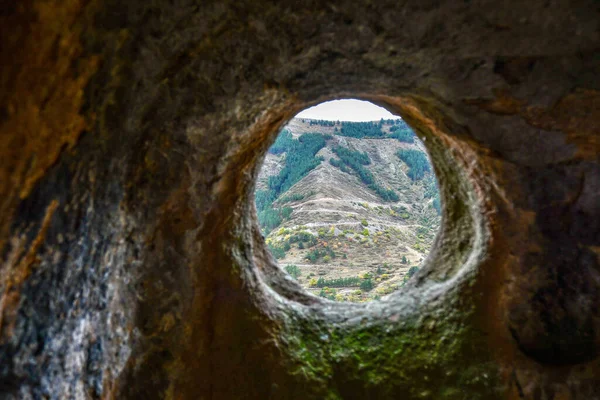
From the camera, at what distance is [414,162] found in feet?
41.0

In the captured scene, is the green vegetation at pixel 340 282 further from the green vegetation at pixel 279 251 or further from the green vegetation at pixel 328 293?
the green vegetation at pixel 279 251

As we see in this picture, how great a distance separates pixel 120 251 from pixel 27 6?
2.79 ft

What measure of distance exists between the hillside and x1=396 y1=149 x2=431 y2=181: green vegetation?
31 mm

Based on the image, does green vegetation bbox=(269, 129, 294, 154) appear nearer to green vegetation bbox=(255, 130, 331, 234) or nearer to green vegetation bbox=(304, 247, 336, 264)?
green vegetation bbox=(255, 130, 331, 234)

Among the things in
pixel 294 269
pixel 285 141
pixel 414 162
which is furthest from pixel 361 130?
pixel 294 269

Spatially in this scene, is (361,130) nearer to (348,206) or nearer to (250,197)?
(348,206)

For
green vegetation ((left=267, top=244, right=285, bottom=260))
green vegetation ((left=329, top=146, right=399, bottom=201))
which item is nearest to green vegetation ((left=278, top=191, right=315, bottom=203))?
green vegetation ((left=329, top=146, right=399, bottom=201))

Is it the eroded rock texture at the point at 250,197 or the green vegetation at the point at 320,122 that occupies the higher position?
the green vegetation at the point at 320,122

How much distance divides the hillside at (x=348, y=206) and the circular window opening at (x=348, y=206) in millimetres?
21

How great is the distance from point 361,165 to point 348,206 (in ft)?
9.12

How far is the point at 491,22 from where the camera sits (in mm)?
1460

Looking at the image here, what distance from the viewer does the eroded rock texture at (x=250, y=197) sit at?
Answer: 0.97m

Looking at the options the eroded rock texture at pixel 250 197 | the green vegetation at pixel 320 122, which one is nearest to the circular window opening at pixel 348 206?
the green vegetation at pixel 320 122

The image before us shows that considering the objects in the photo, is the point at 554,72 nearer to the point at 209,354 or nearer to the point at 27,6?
the point at 27,6
